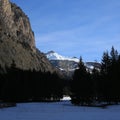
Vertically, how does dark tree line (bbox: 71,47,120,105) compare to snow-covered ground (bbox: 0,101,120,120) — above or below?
above

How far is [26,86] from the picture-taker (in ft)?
366

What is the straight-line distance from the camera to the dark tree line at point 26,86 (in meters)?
98.6

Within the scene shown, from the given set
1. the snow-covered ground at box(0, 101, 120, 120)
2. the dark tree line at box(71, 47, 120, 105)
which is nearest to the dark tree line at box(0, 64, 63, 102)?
the dark tree line at box(71, 47, 120, 105)

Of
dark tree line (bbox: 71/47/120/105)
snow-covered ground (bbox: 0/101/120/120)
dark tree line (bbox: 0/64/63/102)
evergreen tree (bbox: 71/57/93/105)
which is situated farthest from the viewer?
dark tree line (bbox: 0/64/63/102)

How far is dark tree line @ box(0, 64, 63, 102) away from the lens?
9862 centimetres

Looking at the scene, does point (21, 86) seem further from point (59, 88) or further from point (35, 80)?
point (59, 88)

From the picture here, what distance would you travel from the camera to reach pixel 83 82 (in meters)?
80.4

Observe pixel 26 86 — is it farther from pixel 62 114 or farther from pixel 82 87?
pixel 62 114

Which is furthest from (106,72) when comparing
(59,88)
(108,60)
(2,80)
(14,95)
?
(59,88)

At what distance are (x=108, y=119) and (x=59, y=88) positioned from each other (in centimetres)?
10199

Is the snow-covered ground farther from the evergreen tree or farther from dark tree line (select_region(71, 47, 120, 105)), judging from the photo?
the evergreen tree

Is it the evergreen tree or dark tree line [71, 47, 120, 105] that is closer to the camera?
dark tree line [71, 47, 120, 105]

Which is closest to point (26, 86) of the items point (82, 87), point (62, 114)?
point (82, 87)

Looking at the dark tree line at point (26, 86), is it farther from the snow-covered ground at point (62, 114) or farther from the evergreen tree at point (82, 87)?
the snow-covered ground at point (62, 114)
